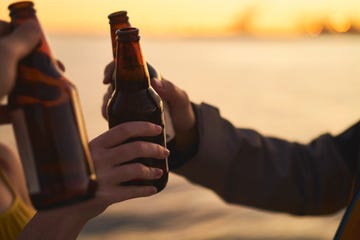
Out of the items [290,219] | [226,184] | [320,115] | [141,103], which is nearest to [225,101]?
[320,115]

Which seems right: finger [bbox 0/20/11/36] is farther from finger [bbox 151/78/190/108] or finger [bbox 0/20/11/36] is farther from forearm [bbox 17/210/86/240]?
finger [bbox 151/78/190/108]

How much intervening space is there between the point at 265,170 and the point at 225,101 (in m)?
7.94

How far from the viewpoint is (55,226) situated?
4.29 ft

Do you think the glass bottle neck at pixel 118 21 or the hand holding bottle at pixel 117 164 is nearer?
the hand holding bottle at pixel 117 164

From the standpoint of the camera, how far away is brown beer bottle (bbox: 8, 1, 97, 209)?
1031 mm

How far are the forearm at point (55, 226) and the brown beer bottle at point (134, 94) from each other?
17 centimetres

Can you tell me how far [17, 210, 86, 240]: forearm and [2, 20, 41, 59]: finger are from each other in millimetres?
437

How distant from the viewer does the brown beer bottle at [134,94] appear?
4.65 ft

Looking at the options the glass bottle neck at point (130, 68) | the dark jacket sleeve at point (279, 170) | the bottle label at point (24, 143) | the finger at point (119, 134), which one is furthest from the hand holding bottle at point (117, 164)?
the dark jacket sleeve at point (279, 170)

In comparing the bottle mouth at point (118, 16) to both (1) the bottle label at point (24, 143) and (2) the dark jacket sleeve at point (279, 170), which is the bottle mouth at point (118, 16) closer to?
(2) the dark jacket sleeve at point (279, 170)

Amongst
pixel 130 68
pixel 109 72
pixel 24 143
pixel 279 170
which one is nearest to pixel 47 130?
pixel 24 143

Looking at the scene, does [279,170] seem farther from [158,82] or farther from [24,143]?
[24,143]

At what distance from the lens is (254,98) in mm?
10859

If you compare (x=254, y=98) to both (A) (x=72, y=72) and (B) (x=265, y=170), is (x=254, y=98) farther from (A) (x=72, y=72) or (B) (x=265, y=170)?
(B) (x=265, y=170)
